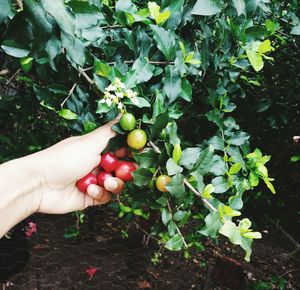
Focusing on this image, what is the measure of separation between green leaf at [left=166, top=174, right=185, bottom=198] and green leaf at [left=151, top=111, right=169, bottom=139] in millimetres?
149

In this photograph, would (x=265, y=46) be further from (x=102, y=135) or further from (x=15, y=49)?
(x=15, y=49)

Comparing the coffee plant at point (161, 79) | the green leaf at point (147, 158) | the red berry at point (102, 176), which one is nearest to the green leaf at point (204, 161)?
the coffee plant at point (161, 79)

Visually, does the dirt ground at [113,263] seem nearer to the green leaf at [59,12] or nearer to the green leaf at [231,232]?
the green leaf at [231,232]

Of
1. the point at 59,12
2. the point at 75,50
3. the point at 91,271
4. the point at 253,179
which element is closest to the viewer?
the point at 59,12

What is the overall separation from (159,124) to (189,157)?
0.13 metres

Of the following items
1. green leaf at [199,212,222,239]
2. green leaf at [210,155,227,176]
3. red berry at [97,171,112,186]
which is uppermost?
green leaf at [199,212,222,239]

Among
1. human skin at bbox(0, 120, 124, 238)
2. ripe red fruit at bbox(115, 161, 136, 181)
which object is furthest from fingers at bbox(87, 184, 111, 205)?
ripe red fruit at bbox(115, 161, 136, 181)

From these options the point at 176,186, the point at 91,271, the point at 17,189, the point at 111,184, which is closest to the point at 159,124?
the point at 176,186

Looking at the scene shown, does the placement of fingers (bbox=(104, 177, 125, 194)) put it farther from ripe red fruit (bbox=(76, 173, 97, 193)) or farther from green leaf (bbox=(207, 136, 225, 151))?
green leaf (bbox=(207, 136, 225, 151))

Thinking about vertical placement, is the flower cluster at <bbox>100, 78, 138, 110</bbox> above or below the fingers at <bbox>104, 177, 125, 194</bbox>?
above

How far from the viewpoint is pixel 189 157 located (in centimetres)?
107

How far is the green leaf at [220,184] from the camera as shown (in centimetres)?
122

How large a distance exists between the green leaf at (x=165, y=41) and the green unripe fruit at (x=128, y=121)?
0.21 metres

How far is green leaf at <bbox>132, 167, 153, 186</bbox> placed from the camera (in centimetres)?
104
